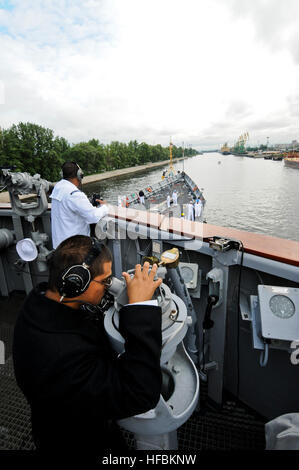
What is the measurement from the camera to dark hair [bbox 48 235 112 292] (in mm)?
1032

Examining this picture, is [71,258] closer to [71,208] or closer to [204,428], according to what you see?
[71,208]

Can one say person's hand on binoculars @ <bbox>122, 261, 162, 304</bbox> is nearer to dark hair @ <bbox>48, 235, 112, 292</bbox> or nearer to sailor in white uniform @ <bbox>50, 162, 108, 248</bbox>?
dark hair @ <bbox>48, 235, 112, 292</bbox>

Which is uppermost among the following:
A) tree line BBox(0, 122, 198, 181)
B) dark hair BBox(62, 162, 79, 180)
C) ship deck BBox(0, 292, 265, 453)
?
tree line BBox(0, 122, 198, 181)

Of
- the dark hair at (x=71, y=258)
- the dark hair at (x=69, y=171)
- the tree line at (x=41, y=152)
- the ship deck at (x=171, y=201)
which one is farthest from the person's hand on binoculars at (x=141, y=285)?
the tree line at (x=41, y=152)

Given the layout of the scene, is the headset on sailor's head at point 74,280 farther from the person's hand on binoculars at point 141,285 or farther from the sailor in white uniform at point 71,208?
the sailor in white uniform at point 71,208

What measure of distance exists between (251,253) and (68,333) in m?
1.29

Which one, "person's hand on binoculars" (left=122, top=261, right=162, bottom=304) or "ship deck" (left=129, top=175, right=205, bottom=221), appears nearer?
"person's hand on binoculars" (left=122, top=261, right=162, bottom=304)

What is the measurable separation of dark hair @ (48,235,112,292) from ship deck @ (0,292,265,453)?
1786 millimetres

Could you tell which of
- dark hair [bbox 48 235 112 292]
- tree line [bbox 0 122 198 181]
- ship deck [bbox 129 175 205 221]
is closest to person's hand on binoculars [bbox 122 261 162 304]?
dark hair [bbox 48 235 112 292]

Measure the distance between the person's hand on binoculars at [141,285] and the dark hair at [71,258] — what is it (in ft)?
0.44

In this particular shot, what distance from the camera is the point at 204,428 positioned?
6.72 feet

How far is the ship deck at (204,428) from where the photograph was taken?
1.94 metres

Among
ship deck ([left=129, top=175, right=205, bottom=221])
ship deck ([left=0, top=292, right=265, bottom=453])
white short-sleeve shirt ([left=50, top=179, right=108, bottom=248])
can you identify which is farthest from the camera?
ship deck ([left=129, top=175, right=205, bottom=221])

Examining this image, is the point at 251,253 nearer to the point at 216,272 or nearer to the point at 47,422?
the point at 216,272
